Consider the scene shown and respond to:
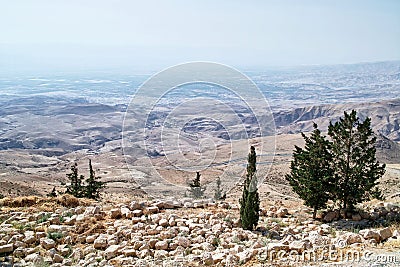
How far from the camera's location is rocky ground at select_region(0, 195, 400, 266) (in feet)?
31.0

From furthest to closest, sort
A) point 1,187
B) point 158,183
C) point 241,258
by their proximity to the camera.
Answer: point 1,187
point 158,183
point 241,258

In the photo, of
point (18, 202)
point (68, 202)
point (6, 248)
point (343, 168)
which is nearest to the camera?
point (6, 248)

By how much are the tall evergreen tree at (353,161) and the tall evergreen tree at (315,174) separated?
0.36 meters

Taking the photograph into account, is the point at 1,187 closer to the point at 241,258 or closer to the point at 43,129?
the point at 241,258

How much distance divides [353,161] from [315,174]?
1.65m

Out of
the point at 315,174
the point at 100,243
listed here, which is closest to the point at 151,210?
the point at 100,243

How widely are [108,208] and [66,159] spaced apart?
3835 inches

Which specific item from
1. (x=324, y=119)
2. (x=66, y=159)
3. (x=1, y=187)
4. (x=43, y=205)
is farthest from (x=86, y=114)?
(x=43, y=205)

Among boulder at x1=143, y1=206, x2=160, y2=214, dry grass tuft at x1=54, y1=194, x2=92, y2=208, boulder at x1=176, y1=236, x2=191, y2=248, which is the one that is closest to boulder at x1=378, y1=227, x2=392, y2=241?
boulder at x1=176, y1=236, x2=191, y2=248

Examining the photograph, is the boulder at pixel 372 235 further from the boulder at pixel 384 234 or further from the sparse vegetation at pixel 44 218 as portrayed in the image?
the sparse vegetation at pixel 44 218

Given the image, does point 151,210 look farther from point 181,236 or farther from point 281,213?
point 281,213

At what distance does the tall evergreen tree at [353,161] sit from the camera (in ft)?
49.5

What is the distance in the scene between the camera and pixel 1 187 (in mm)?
33812

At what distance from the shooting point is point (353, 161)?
612 inches
